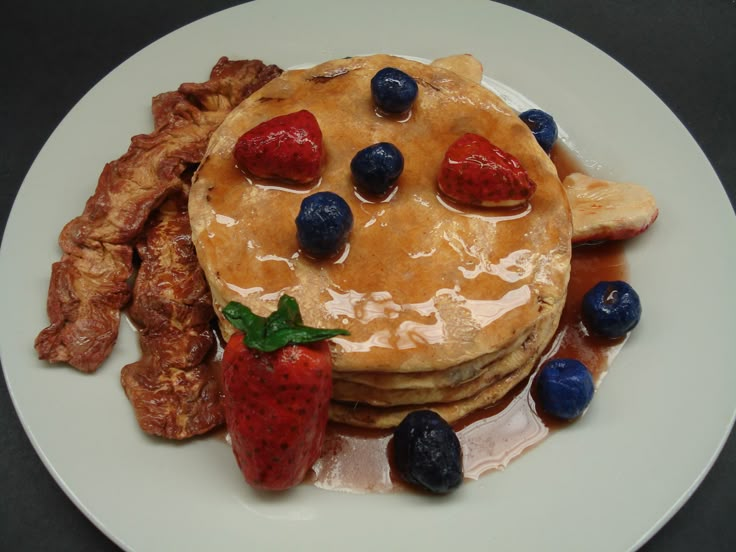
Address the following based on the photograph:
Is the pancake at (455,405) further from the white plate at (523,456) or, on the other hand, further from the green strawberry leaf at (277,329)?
the green strawberry leaf at (277,329)

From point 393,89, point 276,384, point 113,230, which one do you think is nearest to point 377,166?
point 393,89

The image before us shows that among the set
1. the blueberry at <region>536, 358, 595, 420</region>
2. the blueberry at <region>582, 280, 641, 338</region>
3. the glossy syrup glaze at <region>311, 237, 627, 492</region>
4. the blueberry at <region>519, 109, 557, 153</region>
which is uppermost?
the blueberry at <region>519, 109, 557, 153</region>

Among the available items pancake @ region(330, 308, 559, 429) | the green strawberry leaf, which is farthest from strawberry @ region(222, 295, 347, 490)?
pancake @ region(330, 308, 559, 429)

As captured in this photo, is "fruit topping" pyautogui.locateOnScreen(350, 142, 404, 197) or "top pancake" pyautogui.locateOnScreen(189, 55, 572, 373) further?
"fruit topping" pyautogui.locateOnScreen(350, 142, 404, 197)

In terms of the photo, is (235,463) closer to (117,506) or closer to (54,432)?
(117,506)

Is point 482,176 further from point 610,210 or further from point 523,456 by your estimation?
point 523,456

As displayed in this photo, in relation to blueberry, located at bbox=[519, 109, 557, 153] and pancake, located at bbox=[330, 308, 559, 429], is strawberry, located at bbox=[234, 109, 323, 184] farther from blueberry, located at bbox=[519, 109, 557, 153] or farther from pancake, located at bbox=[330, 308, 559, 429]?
blueberry, located at bbox=[519, 109, 557, 153]
